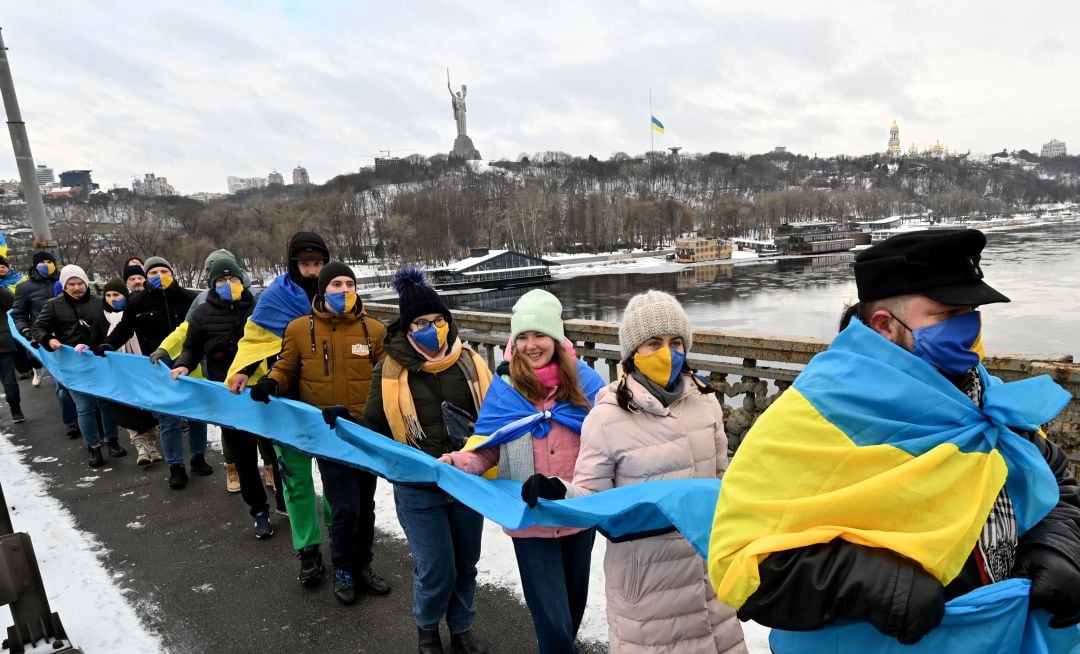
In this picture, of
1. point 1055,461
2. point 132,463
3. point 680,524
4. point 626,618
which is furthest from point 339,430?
point 132,463

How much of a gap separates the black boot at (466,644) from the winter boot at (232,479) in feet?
10.4

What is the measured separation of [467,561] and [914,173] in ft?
659

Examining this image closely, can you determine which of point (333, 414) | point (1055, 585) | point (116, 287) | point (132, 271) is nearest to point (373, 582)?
point (333, 414)

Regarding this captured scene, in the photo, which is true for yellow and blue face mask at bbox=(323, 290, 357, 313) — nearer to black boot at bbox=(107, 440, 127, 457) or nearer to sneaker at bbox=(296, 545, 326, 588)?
sneaker at bbox=(296, 545, 326, 588)

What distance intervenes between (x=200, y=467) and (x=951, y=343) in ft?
20.8

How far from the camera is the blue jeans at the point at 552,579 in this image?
2.69 m

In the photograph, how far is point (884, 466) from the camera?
1.32 meters

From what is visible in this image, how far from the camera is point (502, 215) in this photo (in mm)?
107375

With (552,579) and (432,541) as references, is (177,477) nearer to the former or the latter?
(432,541)

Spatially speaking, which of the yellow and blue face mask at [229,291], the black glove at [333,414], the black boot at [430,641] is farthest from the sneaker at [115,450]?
the black boot at [430,641]

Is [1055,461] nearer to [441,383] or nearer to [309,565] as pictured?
[441,383]

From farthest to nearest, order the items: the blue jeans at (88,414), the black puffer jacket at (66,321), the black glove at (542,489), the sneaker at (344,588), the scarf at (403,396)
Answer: the black puffer jacket at (66,321) → the blue jeans at (88,414) → the sneaker at (344,588) → the scarf at (403,396) → the black glove at (542,489)

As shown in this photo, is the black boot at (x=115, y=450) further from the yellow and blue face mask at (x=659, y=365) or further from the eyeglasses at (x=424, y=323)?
the yellow and blue face mask at (x=659, y=365)

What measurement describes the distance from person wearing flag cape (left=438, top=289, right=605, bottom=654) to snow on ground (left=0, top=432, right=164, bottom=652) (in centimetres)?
219
